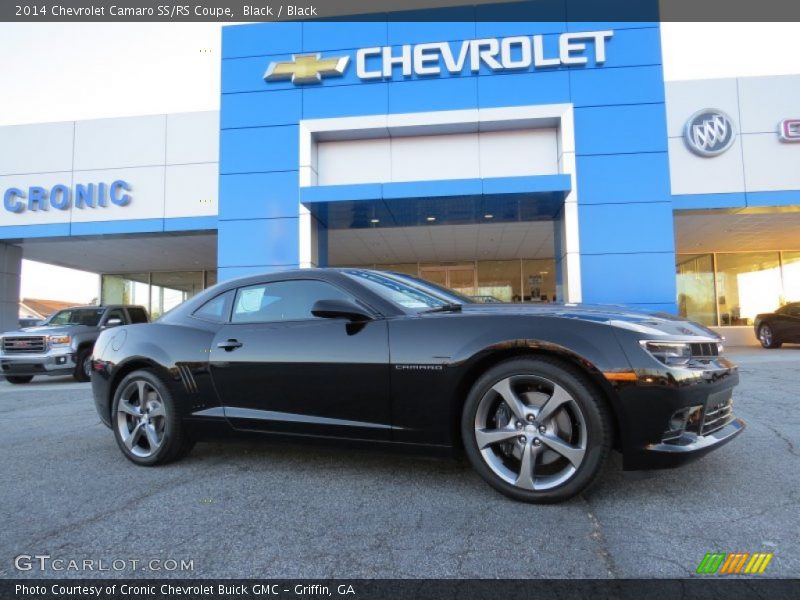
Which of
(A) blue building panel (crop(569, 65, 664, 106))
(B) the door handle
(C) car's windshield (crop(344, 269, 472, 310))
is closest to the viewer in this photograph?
(C) car's windshield (crop(344, 269, 472, 310))

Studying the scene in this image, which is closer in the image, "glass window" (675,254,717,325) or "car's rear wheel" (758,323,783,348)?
"car's rear wheel" (758,323,783,348)

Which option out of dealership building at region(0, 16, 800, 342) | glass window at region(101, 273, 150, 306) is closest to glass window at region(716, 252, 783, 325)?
dealership building at region(0, 16, 800, 342)

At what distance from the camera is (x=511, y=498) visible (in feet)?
Answer: 8.70

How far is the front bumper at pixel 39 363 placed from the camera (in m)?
9.70

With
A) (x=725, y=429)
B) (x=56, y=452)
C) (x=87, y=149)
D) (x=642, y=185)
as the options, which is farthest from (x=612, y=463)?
(x=87, y=149)

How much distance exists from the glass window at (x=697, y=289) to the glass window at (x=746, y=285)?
0.96ft

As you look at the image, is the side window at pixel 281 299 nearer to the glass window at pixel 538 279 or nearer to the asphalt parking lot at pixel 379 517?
the asphalt parking lot at pixel 379 517

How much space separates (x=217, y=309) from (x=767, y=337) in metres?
16.7

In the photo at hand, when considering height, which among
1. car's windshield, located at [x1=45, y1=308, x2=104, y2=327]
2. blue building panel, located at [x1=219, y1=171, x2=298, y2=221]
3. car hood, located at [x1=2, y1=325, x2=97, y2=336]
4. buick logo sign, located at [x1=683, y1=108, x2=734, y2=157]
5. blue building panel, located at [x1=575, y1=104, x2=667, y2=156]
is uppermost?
buick logo sign, located at [x1=683, y1=108, x2=734, y2=157]

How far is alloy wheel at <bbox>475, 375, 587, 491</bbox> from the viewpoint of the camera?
8.43 feet

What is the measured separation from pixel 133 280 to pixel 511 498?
85.1 ft

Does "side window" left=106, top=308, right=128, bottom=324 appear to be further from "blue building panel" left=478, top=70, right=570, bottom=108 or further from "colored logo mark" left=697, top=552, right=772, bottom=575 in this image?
"colored logo mark" left=697, top=552, right=772, bottom=575

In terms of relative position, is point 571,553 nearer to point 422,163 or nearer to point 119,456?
point 119,456
